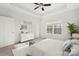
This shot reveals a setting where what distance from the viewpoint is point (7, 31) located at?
5.56 ft

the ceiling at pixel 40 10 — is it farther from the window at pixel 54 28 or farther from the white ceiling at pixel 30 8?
the window at pixel 54 28

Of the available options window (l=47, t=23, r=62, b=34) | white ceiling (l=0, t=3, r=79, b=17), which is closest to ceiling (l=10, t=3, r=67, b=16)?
white ceiling (l=0, t=3, r=79, b=17)

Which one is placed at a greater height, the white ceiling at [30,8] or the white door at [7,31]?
the white ceiling at [30,8]

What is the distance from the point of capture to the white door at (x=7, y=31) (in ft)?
5.31

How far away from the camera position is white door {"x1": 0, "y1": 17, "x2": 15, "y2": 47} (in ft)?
5.31

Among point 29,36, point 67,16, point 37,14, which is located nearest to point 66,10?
point 67,16

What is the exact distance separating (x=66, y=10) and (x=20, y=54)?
1.35m

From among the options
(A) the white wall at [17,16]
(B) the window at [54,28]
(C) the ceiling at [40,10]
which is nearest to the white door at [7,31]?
(A) the white wall at [17,16]

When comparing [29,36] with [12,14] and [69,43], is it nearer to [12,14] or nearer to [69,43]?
[12,14]

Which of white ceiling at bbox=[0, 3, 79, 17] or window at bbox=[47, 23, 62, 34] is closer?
white ceiling at bbox=[0, 3, 79, 17]

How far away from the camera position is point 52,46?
5.87 feet

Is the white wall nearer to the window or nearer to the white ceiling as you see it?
the white ceiling

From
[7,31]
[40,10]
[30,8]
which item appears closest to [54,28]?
[40,10]

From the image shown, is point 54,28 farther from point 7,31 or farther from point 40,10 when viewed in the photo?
point 7,31
